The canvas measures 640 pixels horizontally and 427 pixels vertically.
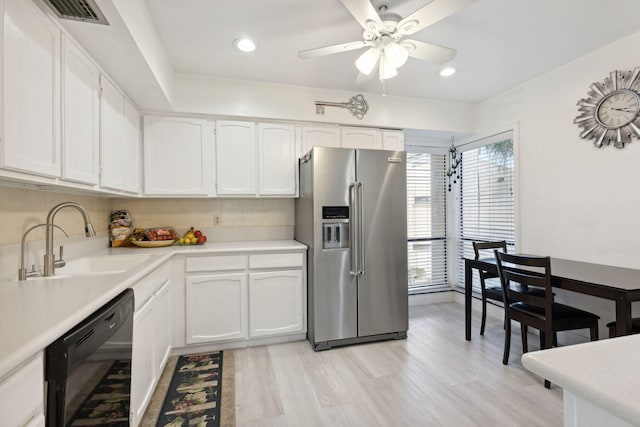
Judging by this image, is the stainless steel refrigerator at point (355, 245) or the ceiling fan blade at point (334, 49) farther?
the stainless steel refrigerator at point (355, 245)

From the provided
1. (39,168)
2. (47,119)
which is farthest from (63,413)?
(47,119)

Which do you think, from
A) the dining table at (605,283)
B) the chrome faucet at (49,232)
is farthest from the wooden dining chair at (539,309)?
the chrome faucet at (49,232)

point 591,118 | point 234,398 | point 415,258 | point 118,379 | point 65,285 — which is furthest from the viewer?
point 415,258

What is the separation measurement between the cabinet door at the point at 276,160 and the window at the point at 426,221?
174 centimetres

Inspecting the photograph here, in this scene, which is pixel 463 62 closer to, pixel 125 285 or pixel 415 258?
pixel 415 258

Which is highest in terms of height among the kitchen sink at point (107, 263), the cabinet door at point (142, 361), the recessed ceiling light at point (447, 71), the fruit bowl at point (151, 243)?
the recessed ceiling light at point (447, 71)

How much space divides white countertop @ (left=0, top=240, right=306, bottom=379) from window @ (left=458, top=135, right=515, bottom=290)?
3.59 metres

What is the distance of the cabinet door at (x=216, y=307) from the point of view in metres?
2.60

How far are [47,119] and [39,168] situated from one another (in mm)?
240

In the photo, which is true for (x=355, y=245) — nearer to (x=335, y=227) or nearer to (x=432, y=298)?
(x=335, y=227)

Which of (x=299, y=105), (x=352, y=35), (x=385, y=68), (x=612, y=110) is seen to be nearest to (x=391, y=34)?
(x=385, y=68)

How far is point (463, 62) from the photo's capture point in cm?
271

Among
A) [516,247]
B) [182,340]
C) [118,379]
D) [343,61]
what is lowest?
[182,340]

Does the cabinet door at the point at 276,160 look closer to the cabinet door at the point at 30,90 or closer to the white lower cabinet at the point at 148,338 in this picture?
the white lower cabinet at the point at 148,338
